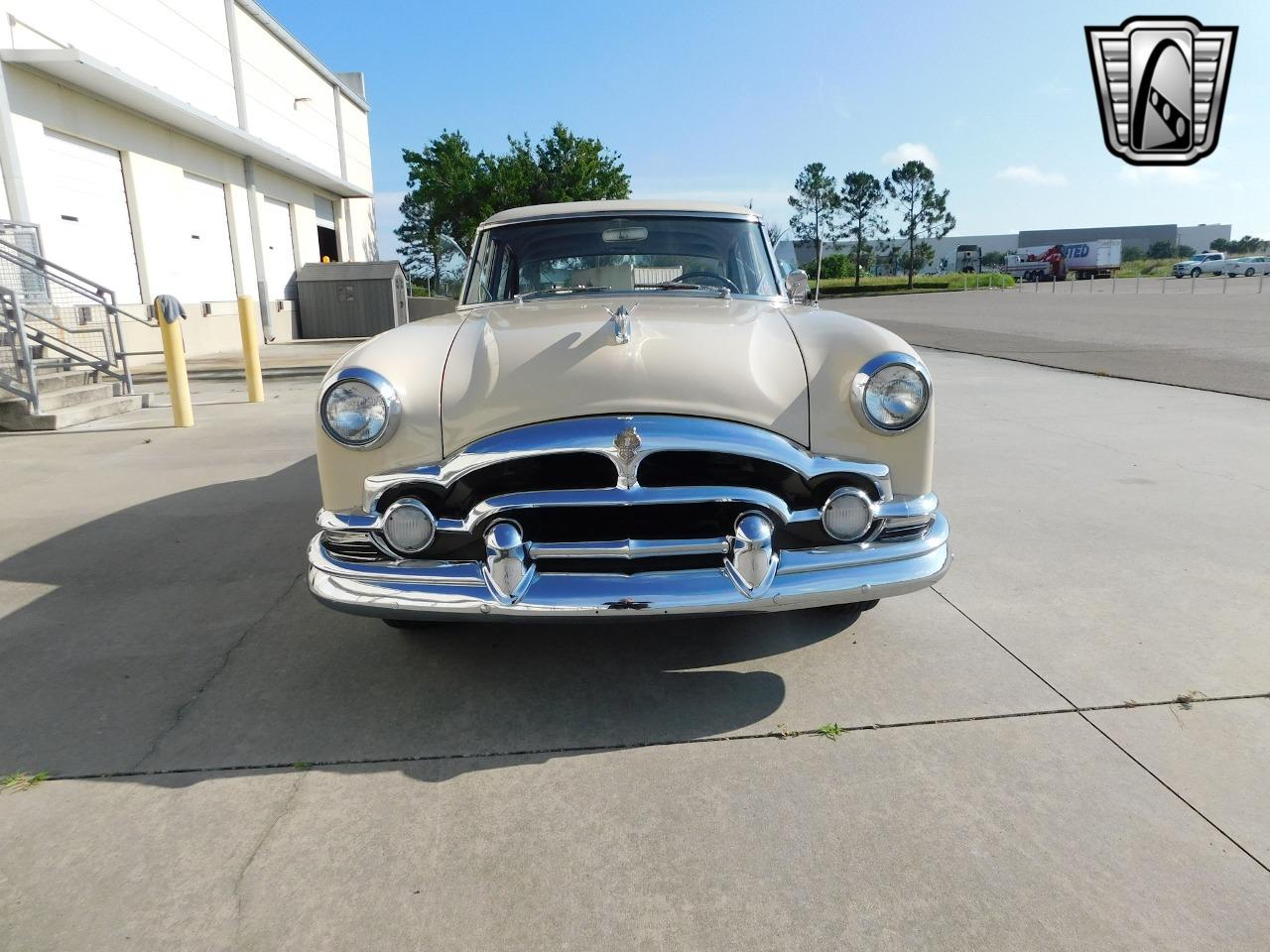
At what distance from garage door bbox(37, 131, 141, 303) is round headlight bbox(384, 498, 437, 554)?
11.0 m

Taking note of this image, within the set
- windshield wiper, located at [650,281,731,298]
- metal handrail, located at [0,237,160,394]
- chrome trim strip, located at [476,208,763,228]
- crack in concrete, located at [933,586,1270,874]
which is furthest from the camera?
metal handrail, located at [0,237,160,394]

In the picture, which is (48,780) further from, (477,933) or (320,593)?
(477,933)

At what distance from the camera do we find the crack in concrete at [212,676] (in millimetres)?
2381

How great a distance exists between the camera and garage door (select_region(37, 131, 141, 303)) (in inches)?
444

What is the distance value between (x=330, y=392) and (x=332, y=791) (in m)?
1.09

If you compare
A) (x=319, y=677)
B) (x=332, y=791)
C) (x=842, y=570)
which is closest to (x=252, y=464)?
(x=319, y=677)

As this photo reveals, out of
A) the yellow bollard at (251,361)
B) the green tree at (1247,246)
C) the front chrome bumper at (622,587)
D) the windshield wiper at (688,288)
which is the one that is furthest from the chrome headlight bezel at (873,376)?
the green tree at (1247,246)

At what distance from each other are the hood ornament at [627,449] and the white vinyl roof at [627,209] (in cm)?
193

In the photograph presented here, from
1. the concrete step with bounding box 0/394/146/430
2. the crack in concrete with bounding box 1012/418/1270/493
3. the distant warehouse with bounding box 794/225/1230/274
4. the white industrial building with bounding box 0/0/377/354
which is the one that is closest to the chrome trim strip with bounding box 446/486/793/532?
the crack in concrete with bounding box 1012/418/1270/493

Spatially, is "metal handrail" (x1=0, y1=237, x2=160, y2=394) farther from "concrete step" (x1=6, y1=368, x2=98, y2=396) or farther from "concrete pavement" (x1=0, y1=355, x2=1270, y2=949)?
"concrete pavement" (x1=0, y1=355, x2=1270, y2=949)

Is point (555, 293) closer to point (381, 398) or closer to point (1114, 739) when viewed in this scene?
point (381, 398)

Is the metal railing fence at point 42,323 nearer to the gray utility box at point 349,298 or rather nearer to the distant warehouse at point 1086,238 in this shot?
the gray utility box at point 349,298

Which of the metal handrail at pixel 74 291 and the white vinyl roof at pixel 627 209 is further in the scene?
the metal handrail at pixel 74 291

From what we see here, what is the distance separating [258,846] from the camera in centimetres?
195
